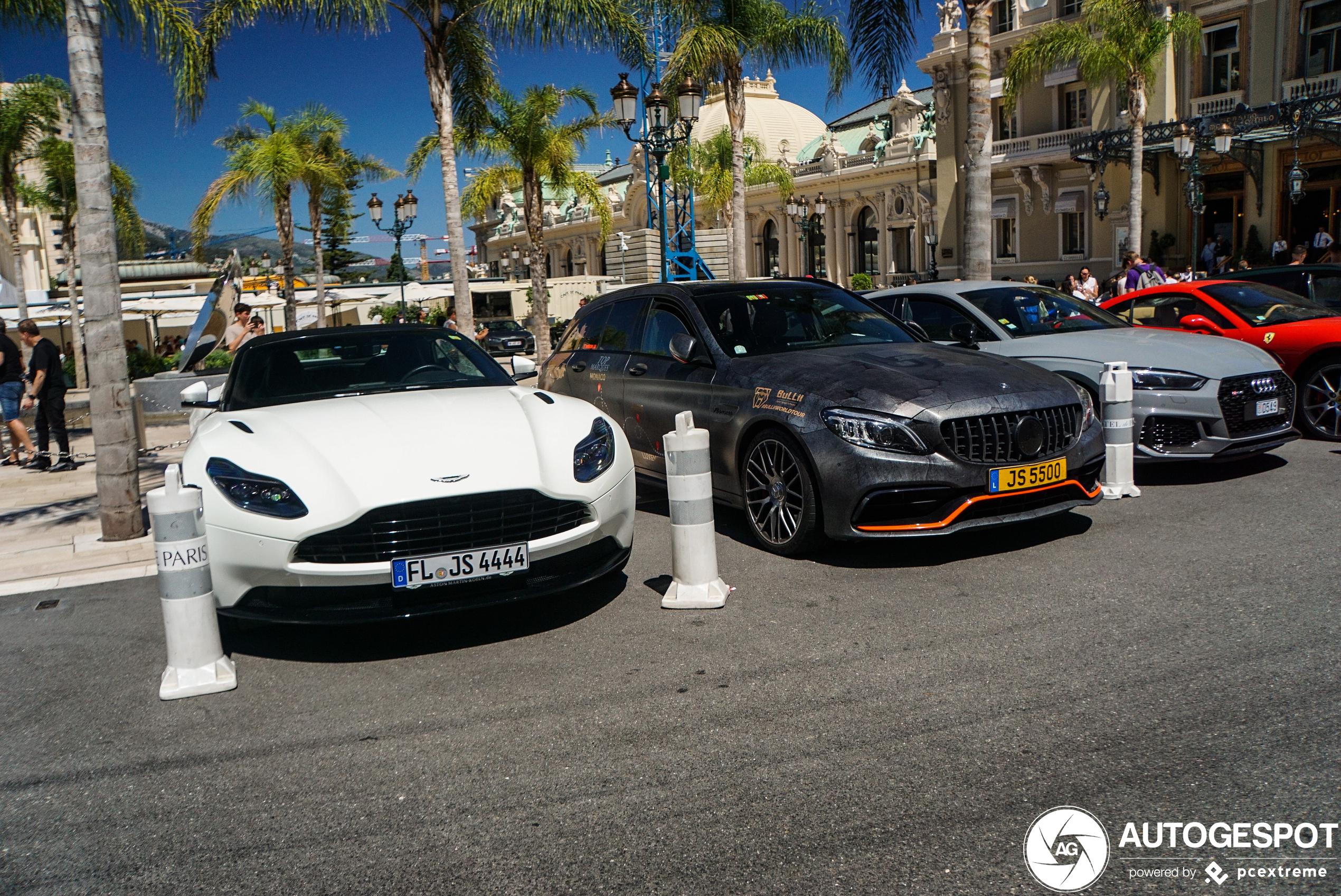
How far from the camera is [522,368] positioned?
21.4 feet

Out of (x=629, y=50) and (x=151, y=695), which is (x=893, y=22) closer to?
(x=629, y=50)

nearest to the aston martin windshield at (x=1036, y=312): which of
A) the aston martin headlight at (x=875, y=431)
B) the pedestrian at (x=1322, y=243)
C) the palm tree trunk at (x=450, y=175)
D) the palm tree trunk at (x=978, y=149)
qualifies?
the aston martin headlight at (x=875, y=431)

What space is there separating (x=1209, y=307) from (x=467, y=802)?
898 cm

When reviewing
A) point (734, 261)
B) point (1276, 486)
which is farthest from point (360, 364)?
point (734, 261)

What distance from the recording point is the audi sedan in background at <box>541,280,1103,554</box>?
5.28 meters

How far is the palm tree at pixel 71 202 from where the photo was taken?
85.3 ft

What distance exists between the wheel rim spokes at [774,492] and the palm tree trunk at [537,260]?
1964 cm

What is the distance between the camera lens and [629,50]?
19.1m

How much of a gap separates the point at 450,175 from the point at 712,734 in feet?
50.9

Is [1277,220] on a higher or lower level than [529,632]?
higher

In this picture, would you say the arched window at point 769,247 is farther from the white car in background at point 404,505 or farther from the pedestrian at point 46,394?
the white car in background at point 404,505

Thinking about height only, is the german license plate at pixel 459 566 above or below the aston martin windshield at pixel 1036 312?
below

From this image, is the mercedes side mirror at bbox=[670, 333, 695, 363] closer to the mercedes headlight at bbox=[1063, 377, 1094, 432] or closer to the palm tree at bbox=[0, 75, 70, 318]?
the mercedes headlight at bbox=[1063, 377, 1094, 432]

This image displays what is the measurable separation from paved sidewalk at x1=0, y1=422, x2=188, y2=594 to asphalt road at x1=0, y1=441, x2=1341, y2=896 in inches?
44.8
